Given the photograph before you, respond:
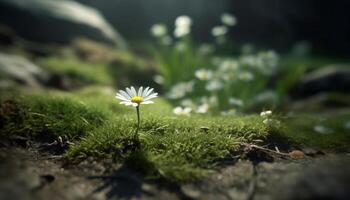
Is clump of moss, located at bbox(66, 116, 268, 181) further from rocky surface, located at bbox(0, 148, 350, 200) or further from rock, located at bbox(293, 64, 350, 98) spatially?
rock, located at bbox(293, 64, 350, 98)

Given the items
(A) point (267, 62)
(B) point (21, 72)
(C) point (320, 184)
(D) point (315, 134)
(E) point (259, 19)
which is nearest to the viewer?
(C) point (320, 184)

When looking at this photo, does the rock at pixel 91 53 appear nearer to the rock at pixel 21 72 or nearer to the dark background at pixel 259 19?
the rock at pixel 21 72

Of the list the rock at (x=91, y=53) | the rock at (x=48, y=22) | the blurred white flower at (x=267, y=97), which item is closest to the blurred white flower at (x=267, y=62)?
the blurred white flower at (x=267, y=97)

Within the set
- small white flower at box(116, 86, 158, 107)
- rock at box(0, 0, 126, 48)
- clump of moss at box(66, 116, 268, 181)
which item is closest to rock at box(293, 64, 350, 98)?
rock at box(0, 0, 126, 48)

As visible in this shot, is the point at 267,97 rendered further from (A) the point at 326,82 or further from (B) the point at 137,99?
A: (B) the point at 137,99

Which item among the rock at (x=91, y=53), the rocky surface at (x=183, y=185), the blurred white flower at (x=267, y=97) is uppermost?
the rock at (x=91, y=53)

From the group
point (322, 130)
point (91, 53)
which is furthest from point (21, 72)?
point (322, 130)
